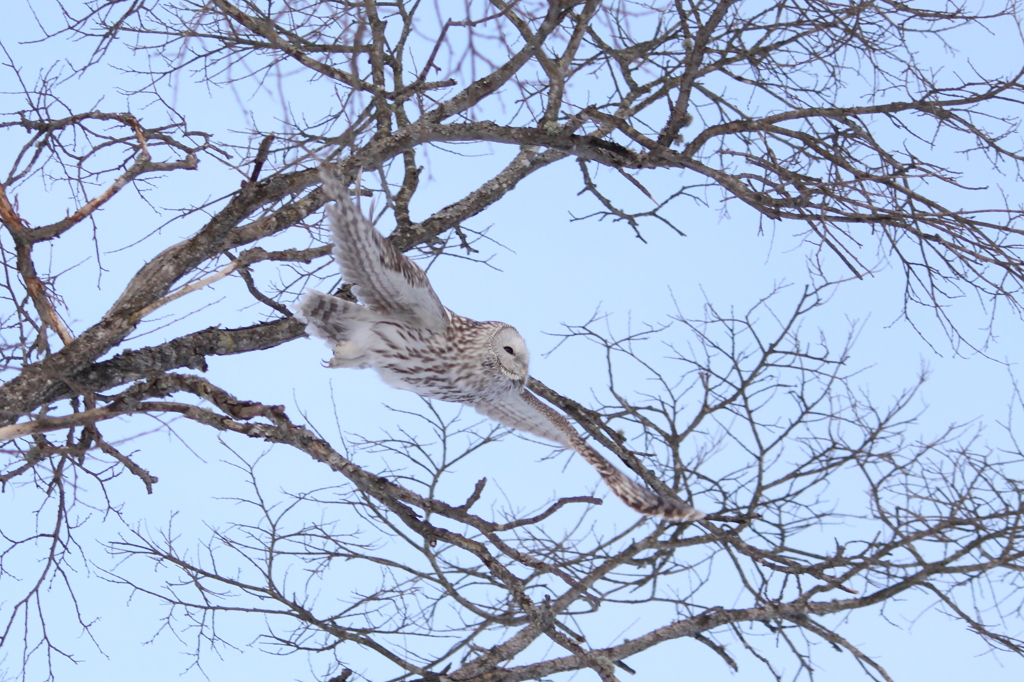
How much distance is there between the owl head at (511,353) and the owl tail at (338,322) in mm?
776

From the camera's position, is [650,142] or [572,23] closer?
[650,142]

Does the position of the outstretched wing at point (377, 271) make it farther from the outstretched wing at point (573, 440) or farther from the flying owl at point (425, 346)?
the outstretched wing at point (573, 440)

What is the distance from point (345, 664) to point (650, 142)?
3.22 m

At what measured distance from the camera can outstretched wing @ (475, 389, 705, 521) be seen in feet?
15.1

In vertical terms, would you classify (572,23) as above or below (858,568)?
above

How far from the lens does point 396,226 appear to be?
198 inches

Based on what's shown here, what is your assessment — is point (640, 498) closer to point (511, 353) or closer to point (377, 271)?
point (511, 353)

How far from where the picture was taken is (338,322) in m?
4.64

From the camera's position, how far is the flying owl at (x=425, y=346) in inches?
164

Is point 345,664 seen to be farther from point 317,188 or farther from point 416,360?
point 317,188

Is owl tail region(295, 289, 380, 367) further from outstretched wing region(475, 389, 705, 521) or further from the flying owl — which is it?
outstretched wing region(475, 389, 705, 521)

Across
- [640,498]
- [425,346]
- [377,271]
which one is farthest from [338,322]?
[640,498]

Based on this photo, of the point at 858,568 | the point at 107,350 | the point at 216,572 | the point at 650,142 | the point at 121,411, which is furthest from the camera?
the point at 216,572

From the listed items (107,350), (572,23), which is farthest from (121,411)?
(572,23)
